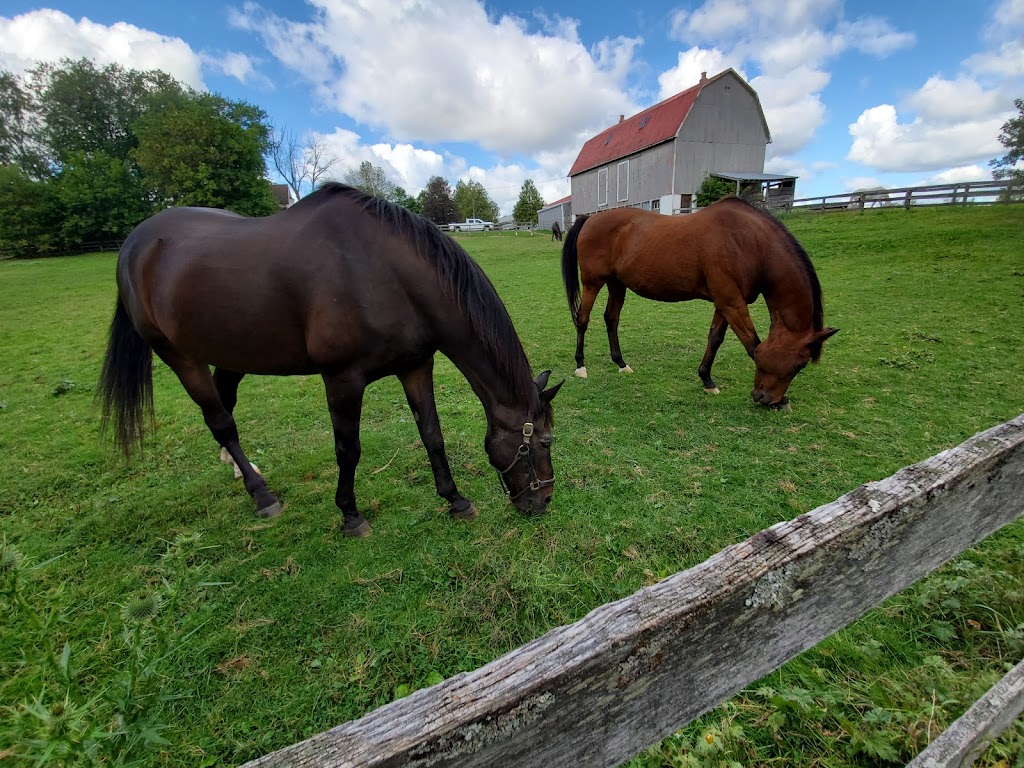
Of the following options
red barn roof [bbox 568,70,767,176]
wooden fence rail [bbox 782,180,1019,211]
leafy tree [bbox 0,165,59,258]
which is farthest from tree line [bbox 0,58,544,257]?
wooden fence rail [bbox 782,180,1019,211]

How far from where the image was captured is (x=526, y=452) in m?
2.82

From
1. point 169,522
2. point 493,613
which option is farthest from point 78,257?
point 493,613

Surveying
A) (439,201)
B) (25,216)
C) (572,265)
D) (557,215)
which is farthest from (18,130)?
(572,265)

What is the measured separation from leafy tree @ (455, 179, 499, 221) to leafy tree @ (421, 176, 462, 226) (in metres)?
3.77

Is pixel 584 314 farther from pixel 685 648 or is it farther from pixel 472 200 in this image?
pixel 472 200

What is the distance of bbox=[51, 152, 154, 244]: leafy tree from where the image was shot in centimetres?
3241

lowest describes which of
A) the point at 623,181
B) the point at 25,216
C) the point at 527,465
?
the point at 527,465

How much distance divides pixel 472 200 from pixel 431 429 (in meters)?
71.1

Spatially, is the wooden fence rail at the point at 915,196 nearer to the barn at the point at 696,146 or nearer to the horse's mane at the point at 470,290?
the barn at the point at 696,146

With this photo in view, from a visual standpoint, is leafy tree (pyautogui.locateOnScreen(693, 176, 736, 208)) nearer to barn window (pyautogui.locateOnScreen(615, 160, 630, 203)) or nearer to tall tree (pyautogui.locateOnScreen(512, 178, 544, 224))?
barn window (pyautogui.locateOnScreen(615, 160, 630, 203))

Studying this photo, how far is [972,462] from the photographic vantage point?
1234mm

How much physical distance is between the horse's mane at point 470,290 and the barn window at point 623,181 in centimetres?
3522

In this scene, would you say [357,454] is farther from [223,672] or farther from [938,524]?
[938,524]

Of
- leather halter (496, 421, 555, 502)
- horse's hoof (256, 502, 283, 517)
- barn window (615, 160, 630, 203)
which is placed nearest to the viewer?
leather halter (496, 421, 555, 502)
